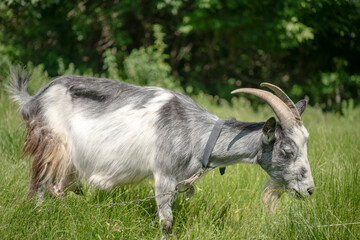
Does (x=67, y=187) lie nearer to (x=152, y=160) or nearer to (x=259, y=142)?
(x=152, y=160)

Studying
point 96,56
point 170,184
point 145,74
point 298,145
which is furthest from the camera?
point 96,56

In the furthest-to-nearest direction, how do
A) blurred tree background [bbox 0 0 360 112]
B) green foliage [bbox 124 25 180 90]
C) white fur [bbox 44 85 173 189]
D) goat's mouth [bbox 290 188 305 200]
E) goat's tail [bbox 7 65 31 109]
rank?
blurred tree background [bbox 0 0 360 112], green foliage [bbox 124 25 180 90], goat's tail [bbox 7 65 31 109], white fur [bbox 44 85 173 189], goat's mouth [bbox 290 188 305 200]

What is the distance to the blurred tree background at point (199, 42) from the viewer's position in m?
7.32

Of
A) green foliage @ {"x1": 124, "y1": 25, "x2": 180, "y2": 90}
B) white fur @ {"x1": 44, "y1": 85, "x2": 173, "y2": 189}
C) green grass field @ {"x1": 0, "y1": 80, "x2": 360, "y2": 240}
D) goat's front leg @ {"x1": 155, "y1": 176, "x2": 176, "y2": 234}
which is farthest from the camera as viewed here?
green foliage @ {"x1": 124, "y1": 25, "x2": 180, "y2": 90}

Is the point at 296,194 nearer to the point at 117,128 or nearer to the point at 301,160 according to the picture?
the point at 301,160

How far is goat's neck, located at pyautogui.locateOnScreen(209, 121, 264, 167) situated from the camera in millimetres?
2594

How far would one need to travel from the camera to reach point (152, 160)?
2.69 m

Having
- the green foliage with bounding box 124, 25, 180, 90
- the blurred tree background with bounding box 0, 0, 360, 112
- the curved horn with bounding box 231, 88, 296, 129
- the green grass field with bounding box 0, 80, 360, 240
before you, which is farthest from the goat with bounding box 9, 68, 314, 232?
the green foliage with bounding box 124, 25, 180, 90

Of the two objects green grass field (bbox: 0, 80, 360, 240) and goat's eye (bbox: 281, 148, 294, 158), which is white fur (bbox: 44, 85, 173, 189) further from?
goat's eye (bbox: 281, 148, 294, 158)

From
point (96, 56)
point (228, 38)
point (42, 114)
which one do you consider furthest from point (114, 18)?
point (42, 114)

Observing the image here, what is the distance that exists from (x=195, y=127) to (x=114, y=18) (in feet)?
19.2

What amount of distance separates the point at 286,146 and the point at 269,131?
15 cm

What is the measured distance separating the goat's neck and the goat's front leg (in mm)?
339

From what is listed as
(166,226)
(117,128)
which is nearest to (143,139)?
(117,128)
